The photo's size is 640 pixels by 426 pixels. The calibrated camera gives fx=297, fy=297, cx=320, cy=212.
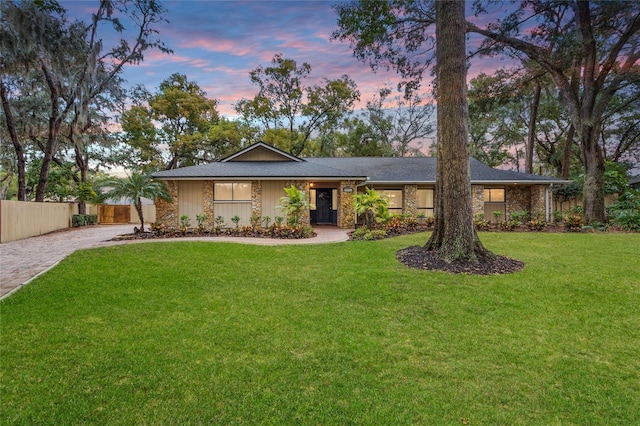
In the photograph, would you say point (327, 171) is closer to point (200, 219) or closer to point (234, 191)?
point (234, 191)

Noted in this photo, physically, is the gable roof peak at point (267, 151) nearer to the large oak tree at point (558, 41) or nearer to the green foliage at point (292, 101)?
the large oak tree at point (558, 41)

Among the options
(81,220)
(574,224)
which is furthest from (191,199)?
(574,224)

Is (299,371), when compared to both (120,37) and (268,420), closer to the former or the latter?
(268,420)

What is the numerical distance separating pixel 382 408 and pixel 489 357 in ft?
4.73

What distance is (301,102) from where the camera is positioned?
25.8 metres

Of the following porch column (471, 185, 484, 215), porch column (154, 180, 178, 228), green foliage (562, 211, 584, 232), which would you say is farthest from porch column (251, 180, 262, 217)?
green foliage (562, 211, 584, 232)

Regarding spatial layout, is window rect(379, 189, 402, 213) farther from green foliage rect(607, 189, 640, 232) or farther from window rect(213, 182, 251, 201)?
green foliage rect(607, 189, 640, 232)

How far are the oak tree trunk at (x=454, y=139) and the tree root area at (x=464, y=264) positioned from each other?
0.63 ft

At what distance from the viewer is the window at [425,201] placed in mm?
15531

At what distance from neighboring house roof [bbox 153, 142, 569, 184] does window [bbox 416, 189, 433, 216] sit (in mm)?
941

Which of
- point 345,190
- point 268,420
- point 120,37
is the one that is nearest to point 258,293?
point 268,420

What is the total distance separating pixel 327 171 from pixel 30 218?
→ 12666 millimetres

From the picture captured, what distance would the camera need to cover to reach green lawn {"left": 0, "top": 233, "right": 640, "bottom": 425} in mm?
2268

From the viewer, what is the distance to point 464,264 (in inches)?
241
